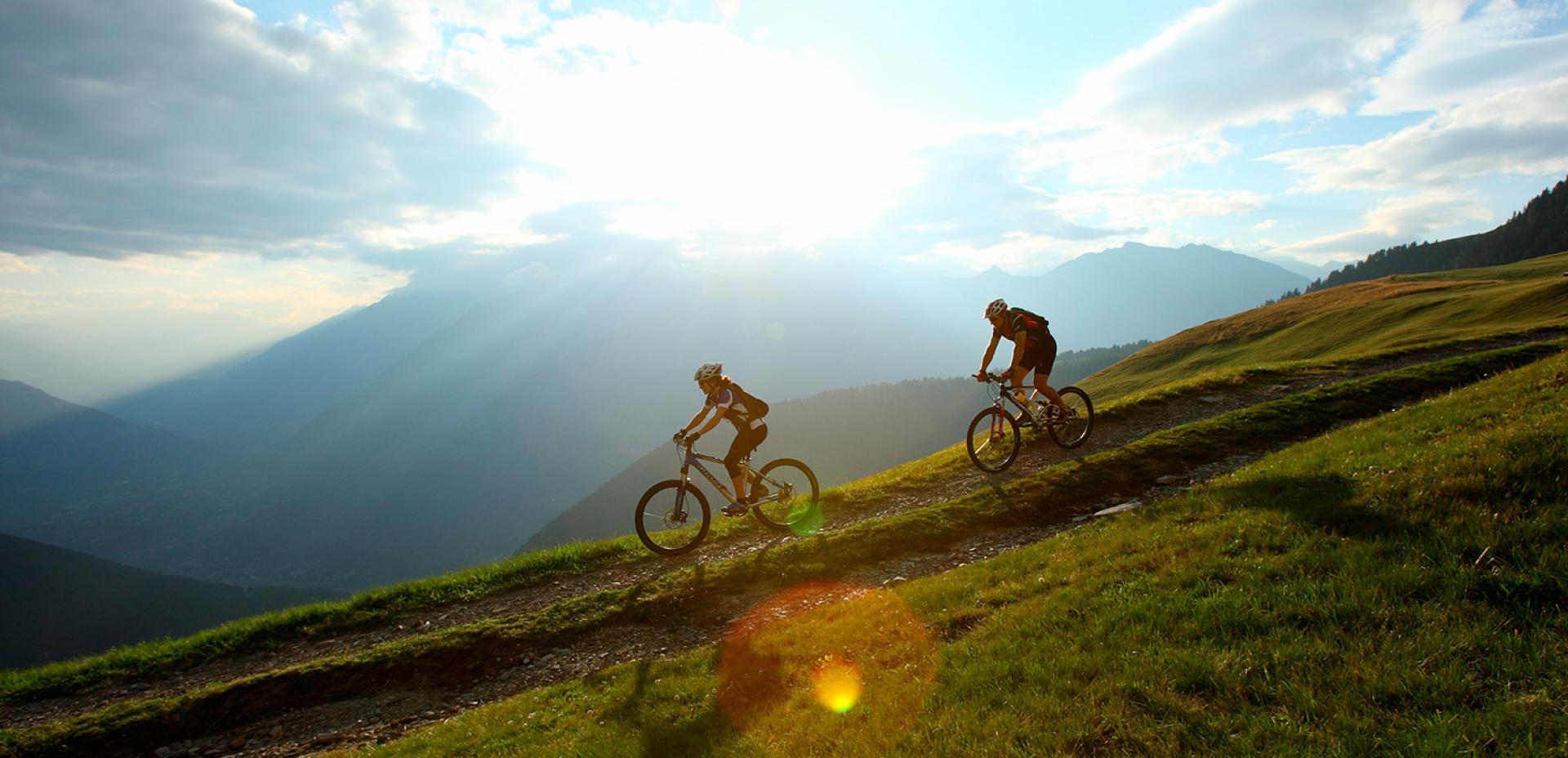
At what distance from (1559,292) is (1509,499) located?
2735 inches

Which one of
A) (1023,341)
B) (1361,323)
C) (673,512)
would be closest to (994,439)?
(1023,341)

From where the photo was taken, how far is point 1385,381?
21578 mm

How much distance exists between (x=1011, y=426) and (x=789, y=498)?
6.91 meters

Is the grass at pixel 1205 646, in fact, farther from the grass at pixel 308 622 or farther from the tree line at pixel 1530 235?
the tree line at pixel 1530 235

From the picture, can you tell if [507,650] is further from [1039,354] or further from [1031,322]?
[1031,322]

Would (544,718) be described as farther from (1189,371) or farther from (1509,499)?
(1189,371)

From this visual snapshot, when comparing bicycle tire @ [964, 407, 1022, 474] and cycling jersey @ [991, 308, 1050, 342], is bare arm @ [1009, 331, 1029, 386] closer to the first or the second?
cycling jersey @ [991, 308, 1050, 342]

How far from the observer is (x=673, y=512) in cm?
1527

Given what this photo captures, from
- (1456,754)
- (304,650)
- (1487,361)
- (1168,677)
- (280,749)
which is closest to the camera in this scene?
(1456,754)

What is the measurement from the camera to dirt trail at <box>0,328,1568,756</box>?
33.8 ft

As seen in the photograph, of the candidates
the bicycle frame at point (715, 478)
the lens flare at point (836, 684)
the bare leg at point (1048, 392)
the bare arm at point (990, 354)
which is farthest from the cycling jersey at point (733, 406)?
the bare leg at point (1048, 392)

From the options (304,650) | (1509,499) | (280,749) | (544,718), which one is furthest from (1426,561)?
(304,650)

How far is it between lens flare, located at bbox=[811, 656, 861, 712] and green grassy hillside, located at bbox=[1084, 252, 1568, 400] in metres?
39.8

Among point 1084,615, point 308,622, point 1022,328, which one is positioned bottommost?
point 308,622
